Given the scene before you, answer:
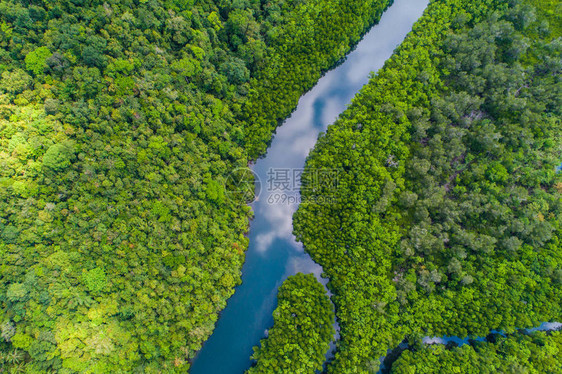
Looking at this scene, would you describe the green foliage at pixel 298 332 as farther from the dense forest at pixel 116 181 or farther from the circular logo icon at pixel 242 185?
the circular logo icon at pixel 242 185

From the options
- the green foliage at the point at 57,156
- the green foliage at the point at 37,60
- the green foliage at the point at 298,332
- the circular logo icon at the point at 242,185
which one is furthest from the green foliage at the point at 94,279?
the green foliage at the point at 37,60

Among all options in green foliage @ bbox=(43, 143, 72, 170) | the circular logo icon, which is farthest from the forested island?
the circular logo icon

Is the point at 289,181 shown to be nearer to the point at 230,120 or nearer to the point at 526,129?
the point at 230,120

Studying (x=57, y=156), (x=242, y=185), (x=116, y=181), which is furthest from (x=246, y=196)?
(x=57, y=156)

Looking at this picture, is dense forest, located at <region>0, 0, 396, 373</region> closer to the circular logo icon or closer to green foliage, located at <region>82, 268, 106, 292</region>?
green foliage, located at <region>82, 268, 106, 292</region>

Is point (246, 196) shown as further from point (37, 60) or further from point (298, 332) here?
point (37, 60)
